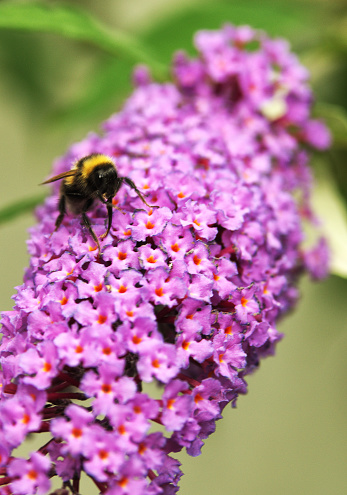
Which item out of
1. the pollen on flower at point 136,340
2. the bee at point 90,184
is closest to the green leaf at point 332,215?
the bee at point 90,184

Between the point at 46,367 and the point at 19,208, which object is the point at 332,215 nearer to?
the point at 19,208

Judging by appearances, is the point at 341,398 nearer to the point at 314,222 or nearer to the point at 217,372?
the point at 314,222

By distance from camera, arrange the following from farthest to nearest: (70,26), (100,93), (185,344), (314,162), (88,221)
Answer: (100,93)
(314,162)
(70,26)
(88,221)
(185,344)

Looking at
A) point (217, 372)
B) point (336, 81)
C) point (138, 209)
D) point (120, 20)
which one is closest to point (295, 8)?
point (336, 81)

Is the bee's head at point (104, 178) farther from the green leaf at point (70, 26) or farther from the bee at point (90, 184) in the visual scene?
the green leaf at point (70, 26)

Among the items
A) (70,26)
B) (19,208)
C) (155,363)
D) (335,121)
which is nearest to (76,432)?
(155,363)

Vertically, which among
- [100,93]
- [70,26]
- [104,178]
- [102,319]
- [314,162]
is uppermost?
[314,162]

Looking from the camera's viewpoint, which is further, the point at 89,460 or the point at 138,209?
the point at 138,209
